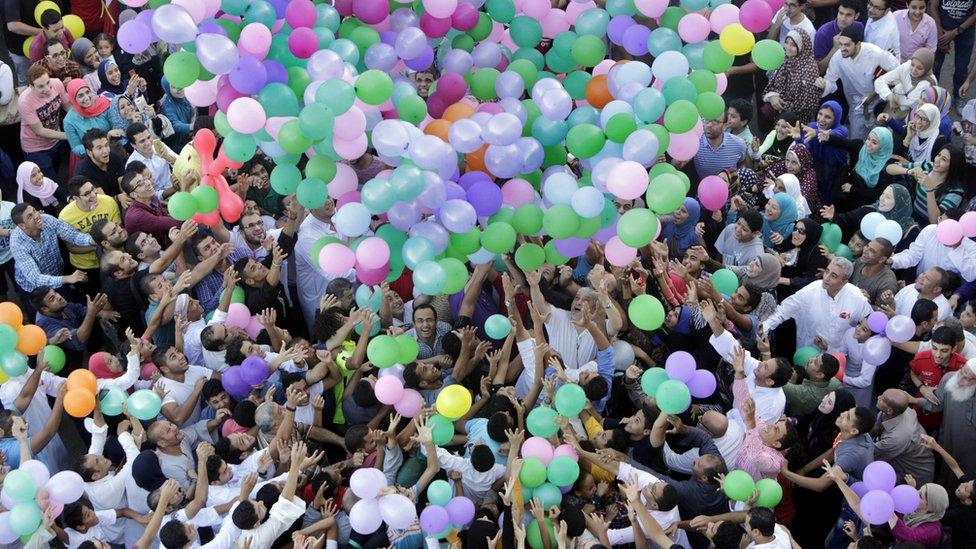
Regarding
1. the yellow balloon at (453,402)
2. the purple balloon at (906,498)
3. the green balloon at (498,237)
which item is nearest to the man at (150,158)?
the green balloon at (498,237)

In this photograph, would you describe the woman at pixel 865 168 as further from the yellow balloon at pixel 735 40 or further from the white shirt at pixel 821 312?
the yellow balloon at pixel 735 40

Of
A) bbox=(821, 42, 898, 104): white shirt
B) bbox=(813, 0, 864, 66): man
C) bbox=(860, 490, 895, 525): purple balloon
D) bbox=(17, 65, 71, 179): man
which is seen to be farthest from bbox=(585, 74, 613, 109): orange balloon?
bbox=(17, 65, 71, 179): man

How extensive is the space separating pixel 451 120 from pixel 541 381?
1422 millimetres

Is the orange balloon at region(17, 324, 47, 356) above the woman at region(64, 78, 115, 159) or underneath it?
above

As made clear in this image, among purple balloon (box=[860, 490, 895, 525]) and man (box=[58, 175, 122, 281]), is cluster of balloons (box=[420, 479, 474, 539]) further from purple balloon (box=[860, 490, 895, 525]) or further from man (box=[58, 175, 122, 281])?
man (box=[58, 175, 122, 281])

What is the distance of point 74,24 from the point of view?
9.49 meters

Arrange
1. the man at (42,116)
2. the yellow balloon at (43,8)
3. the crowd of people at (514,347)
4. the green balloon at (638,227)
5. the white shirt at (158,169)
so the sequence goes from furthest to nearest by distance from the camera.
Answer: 1. the yellow balloon at (43,8)
2. the man at (42,116)
3. the white shirt at (158,169)
4. the green balloon at (638,227)
5. the crowd of people at (514,347)

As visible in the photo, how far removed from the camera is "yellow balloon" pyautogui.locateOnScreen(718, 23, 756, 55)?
20.1ft

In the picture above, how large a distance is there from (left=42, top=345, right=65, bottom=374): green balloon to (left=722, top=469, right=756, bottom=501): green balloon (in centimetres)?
364

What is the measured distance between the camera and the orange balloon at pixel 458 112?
6.12m

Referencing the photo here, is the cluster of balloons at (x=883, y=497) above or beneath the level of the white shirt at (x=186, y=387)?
above

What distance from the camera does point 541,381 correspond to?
247 inches

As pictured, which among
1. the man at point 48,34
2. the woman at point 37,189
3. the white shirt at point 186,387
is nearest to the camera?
the white shirt at point 186,387

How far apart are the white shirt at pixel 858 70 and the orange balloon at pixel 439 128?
4020 millimetres
